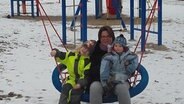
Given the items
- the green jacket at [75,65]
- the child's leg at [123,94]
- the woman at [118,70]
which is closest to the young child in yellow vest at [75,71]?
the green jacket at [75,65]

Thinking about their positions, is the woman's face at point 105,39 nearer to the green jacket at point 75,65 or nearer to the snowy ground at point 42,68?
the green jacket at point 75,65

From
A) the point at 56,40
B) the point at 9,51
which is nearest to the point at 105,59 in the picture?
the point at 9,51

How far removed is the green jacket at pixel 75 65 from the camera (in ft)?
15.8

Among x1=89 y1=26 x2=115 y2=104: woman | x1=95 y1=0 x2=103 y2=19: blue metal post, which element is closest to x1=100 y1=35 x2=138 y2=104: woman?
x1=89 y1=26 x2=115 y2=104: woman

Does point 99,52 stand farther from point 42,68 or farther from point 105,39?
point 42,68

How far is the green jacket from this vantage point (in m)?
4.82

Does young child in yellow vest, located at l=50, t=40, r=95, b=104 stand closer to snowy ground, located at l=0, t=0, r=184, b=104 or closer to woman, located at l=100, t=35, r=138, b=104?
woman, located at l=100, t=35, r=138, b=104

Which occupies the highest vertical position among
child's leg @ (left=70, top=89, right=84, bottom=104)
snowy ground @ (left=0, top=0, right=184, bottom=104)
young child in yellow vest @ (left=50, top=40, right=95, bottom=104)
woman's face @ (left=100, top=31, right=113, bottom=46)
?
woman's face @ (left=100, top=31, right=113, bottom=46)

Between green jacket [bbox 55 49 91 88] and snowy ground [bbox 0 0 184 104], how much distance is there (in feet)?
2.13

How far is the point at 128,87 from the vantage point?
470 cm

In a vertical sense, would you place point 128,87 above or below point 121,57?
below

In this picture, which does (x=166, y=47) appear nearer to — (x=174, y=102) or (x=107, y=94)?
(x=174, y=102)

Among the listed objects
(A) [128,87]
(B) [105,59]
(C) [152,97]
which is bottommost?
(C) [152,97]

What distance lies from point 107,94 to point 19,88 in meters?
1.73
